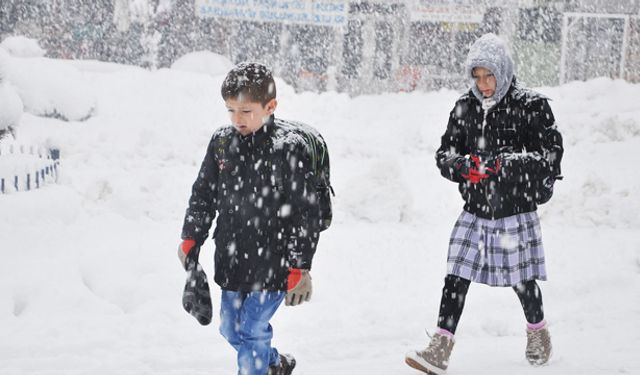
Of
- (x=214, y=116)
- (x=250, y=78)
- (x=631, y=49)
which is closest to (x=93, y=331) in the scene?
(x=250, y=78)

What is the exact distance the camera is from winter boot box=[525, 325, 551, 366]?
13.6ft

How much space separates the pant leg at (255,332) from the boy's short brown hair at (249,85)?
86cm

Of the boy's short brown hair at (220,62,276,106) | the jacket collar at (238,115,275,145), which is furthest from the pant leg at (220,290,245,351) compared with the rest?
the boy's short brown hair at (220,62,276,106)

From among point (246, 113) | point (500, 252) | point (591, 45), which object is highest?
point (591, 45)

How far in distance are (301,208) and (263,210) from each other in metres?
0.17

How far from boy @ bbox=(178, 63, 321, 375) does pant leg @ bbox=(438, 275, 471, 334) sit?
110 centimetres

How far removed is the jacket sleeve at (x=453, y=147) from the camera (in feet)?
13.1

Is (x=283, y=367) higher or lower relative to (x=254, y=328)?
lower

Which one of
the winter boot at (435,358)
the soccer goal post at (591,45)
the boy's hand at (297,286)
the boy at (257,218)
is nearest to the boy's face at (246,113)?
the boy at (257,218)

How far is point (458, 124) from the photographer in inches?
161

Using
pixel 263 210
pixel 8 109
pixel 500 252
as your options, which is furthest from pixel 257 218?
pixel 8 109

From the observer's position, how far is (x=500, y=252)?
400 centimetres

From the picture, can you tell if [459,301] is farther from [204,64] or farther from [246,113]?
[204,64]

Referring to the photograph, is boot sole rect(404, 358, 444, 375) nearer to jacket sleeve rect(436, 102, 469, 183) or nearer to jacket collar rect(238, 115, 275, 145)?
jacket sleeve rect(436, 102, 469, 183)
